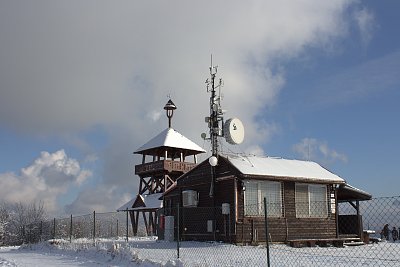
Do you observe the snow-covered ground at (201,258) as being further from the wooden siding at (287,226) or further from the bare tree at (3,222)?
the bare tree at (3,222)

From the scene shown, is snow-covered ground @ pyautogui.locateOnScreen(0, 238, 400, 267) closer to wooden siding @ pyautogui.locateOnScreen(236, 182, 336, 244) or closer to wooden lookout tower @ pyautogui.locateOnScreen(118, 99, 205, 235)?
wooden siding @ pyautogui.locateOnScreen(236, 182, 336, 244)

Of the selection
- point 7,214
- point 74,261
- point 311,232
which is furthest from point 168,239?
point 7,214

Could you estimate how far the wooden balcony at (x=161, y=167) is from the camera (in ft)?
141

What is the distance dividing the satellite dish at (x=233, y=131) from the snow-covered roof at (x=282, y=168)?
874mm

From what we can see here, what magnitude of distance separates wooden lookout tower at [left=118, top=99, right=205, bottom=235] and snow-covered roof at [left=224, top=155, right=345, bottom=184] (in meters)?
17.3

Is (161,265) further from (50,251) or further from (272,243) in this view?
(50,251)

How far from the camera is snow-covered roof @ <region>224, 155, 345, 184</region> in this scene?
23.8 metres

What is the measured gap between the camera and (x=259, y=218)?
2355 centimetres

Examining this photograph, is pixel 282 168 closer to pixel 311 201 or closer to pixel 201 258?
pixel 311 201

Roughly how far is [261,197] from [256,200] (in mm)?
341

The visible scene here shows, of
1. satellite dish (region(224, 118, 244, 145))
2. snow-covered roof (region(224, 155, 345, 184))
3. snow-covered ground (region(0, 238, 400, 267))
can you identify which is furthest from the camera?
satellite dish (region(224, 118, 244, 145))

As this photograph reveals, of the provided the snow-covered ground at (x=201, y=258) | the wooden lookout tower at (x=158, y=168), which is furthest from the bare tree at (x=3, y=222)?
the snow-covered ground at (x=201, y=258)

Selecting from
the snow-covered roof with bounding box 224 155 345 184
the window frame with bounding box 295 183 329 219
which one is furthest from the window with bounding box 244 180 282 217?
the window frame with bounding box 295 183 329 219

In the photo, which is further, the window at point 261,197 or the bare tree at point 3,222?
the bare tree at point 3,222
